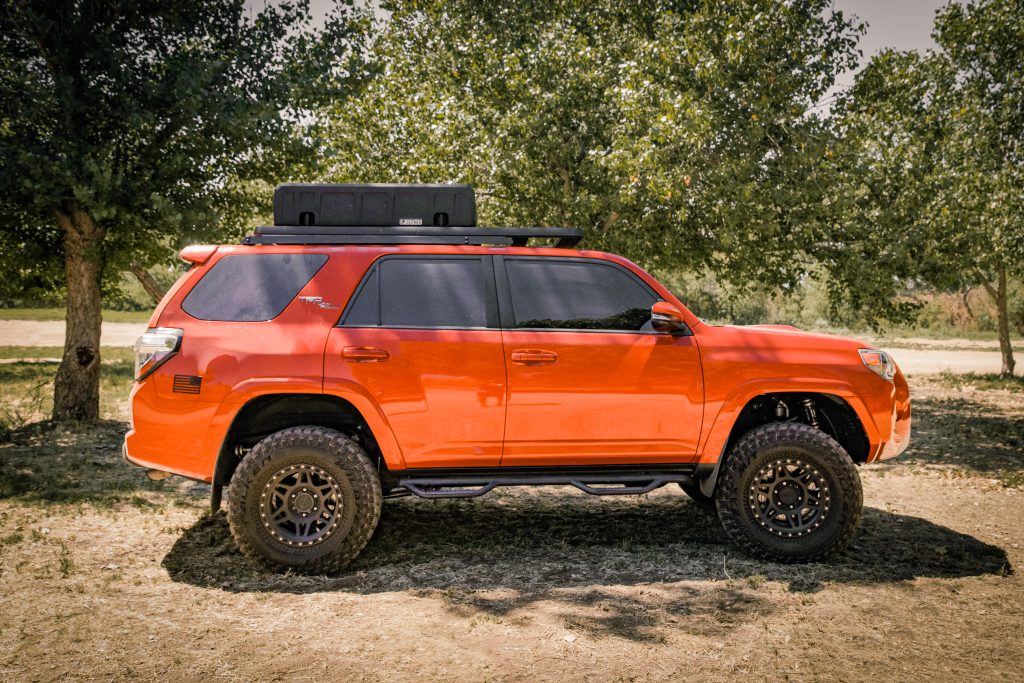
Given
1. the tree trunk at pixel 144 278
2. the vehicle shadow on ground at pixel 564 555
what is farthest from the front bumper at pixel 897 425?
the tree trunk at pixel 144 278

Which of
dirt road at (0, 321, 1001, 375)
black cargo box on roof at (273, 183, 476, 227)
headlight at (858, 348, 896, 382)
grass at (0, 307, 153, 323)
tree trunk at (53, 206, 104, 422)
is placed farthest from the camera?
grass at (0, 307, 153, 323)

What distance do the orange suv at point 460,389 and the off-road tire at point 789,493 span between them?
0.01 meters

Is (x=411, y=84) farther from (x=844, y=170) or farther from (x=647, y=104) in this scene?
(x=844, y=170)

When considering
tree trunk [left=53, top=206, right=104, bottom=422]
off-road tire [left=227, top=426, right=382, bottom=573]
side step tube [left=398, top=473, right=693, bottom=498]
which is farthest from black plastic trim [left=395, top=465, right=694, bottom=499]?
tree trunk [left=53, top=206, right=104, bottom=422]

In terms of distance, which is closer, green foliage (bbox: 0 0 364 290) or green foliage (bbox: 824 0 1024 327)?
green foliage (bbox: 0 0 364 290)

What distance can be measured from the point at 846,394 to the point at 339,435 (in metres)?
3.26

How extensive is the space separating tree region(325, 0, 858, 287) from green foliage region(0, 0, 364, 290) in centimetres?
117

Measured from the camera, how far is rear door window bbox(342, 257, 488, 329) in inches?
199

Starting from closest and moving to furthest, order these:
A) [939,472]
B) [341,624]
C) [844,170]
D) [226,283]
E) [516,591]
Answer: [341,624] < [516,591] < [226,283] < [939,472] < [844,170]

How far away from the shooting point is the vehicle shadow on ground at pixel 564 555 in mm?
4809

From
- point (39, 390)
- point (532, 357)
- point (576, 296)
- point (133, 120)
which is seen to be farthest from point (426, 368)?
point (39, 390)

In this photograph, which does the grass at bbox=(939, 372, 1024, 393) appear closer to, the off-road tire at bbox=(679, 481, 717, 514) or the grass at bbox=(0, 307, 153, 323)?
the off-road tire at bbox=(679, 481, 717, 514)

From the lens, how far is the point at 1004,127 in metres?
15.1

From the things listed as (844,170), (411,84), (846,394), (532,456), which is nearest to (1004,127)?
(844,170)
